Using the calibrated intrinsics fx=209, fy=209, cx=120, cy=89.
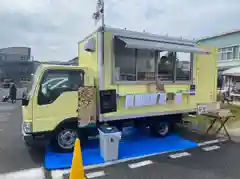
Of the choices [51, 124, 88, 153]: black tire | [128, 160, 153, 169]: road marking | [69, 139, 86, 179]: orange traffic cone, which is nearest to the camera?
[69, 139, 86, 179]: orange traffic cone

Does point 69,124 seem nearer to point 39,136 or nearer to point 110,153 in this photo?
point 39,136

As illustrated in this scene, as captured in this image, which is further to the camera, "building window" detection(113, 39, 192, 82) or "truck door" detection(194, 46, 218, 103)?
"truck door" detection(194, 46, 218, 103)

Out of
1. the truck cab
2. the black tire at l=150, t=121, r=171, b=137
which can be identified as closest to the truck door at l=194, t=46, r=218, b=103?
the black tire at l=150, t=121, r=171, b=137

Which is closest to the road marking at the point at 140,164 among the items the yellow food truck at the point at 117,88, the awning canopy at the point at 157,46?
the yellow food truck at the point at 117,88

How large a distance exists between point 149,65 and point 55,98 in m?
2.51

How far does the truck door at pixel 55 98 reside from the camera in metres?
4.25

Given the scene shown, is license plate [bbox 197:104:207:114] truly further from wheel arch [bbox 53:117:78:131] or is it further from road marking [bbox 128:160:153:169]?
wheel arch [bbox 53:117:78:131]

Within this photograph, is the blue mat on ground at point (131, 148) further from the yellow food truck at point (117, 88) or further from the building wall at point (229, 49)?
the building wall at point (229, 49)

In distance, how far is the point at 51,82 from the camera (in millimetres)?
4395

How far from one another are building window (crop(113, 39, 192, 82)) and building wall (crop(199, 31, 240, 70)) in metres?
16.9

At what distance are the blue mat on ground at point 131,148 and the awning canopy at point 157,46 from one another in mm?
2400

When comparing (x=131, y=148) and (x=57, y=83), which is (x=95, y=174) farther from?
(x=57, y=83)

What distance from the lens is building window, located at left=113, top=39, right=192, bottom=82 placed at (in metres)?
5.05

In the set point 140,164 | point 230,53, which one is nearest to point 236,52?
point 230,53
